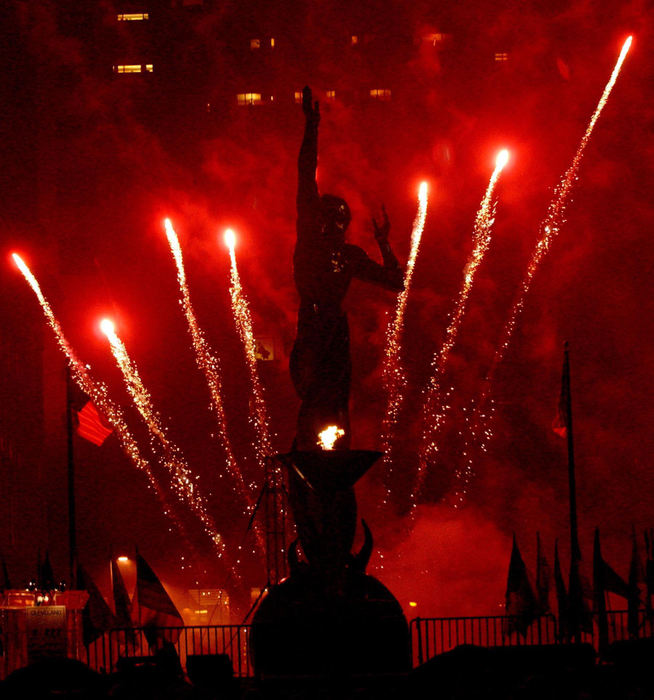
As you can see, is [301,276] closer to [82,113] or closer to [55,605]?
[55,605]

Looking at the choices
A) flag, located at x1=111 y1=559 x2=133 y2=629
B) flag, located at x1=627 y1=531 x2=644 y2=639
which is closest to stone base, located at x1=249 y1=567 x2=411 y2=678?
flag, located at x1=111 y1=559 x2=133 y2=629

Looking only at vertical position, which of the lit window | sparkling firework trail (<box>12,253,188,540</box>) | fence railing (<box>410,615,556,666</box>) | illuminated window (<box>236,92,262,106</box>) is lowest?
fence railing (<box>410,615,556,666</box>)

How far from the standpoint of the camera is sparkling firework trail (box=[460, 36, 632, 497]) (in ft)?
99.3

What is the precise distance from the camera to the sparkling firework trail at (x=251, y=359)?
32.4 meters

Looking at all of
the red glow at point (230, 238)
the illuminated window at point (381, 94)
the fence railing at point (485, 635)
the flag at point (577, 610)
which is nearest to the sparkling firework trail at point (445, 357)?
the illuminated window at point (381, 94)

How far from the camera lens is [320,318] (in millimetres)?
17359

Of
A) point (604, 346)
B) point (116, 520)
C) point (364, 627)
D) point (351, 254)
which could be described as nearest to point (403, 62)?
point (604, 346)

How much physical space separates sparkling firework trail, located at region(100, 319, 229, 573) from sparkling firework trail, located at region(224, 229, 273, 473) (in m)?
2.04

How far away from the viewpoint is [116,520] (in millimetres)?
32469

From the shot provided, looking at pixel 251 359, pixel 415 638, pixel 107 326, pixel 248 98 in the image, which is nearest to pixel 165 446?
pixel 251 359

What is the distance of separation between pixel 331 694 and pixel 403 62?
77.9 ft

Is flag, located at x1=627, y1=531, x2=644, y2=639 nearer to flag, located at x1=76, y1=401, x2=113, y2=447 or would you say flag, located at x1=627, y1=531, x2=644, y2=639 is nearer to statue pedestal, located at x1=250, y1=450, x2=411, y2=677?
statue pedestal, located at x1=250, y1=450, x2=411, y2=677

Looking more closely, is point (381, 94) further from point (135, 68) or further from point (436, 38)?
point (135, 68)

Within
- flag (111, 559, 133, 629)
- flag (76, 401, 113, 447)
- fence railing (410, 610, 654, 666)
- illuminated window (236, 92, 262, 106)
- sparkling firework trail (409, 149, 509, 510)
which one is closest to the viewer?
fence railing (410, 610, 654, 666)
